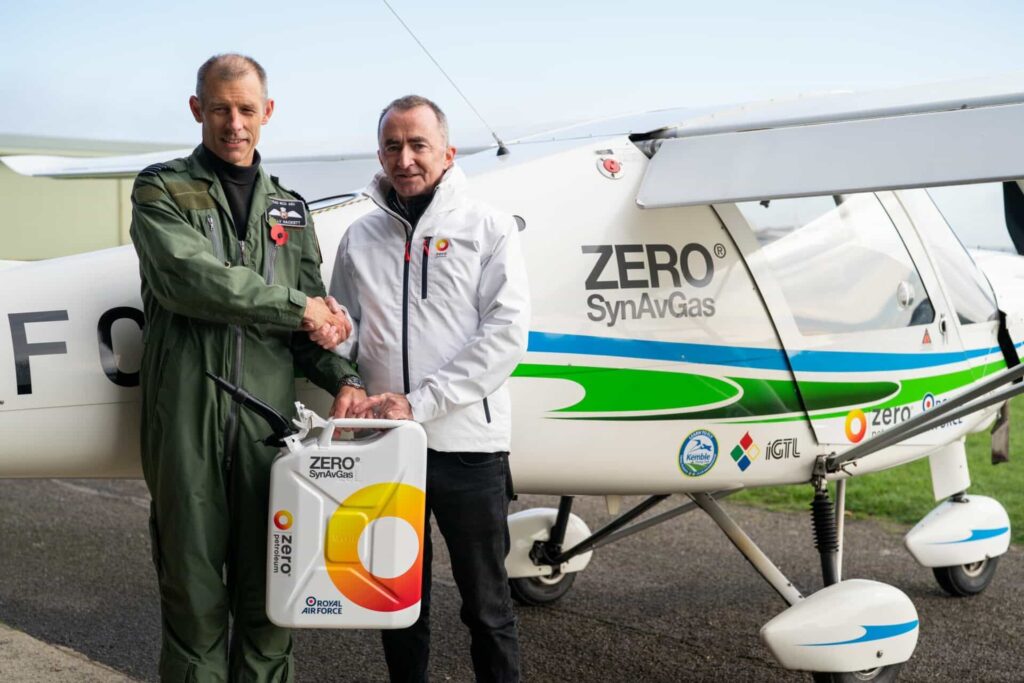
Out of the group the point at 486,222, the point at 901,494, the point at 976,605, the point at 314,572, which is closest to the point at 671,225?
the point at 486,222

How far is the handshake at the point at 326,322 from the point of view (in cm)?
336

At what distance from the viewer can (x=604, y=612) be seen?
6.04 m

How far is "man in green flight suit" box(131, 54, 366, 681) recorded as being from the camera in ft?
10.5

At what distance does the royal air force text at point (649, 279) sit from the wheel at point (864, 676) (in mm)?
1535

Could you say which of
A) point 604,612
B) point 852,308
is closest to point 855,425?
point 852,308

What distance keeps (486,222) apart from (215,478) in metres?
1.12

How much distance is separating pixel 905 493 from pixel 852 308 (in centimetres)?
517

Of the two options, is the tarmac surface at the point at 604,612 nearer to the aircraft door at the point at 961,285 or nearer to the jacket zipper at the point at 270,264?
the aircraft door at the point at 961,285

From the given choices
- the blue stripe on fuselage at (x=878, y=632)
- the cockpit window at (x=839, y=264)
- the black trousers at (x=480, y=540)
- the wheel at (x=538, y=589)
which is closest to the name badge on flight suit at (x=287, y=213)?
the black trousers at (x=480, y=540)

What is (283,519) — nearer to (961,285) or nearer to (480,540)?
(480,540)

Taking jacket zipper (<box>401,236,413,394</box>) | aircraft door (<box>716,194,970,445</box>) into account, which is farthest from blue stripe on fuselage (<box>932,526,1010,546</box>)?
jacket zipper (<box>401,236,413,394</box>)

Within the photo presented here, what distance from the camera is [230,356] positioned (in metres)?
3.28

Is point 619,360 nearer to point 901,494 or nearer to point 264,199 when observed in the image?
point 264,199

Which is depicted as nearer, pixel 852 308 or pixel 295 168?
pixel 852 308
